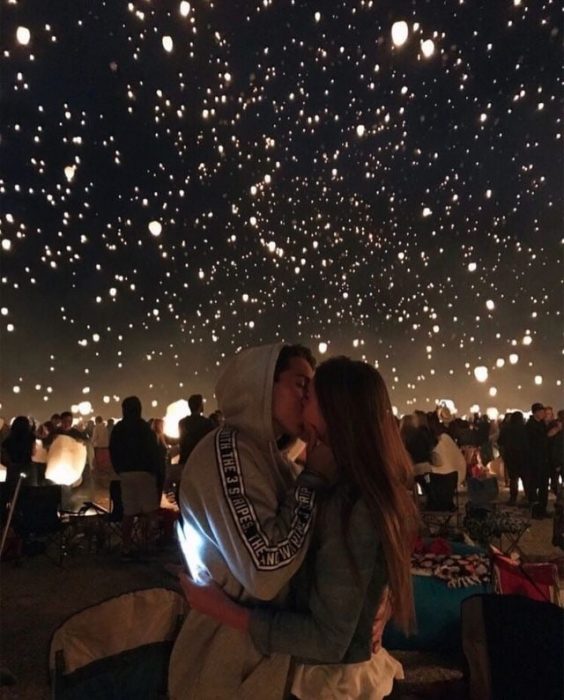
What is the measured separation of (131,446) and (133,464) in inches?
9.2

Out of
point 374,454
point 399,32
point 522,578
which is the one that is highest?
point 399,32

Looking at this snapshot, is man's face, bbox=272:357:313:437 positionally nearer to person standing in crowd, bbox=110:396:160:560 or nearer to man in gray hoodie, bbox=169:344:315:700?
man in gray hoodie, bbox=169:344:315:700

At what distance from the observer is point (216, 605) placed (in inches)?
64.5

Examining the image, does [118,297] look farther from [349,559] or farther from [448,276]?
[349,559]

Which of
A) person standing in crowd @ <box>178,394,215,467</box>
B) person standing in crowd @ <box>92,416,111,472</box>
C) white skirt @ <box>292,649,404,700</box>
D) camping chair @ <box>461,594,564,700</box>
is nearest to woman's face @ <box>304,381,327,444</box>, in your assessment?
white skirt @ <box>292,649,404,700</box>

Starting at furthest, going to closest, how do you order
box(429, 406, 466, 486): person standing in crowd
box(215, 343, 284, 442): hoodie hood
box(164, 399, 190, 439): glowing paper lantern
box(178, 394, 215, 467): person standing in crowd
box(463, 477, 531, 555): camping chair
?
1. box(164, 399, 190, 439): glowing paper lantern
2. box(429, 406, 466, 486): person standing in crowd
3. box(178, 394, 215, 467): person standing in crowd
4. box(463, 477, 531, 555): camping chair
5. box(215, 343, 284, 442): hoodie hood

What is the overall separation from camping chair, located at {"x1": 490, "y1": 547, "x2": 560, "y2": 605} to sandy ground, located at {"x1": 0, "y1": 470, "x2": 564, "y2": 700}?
4.14 ft

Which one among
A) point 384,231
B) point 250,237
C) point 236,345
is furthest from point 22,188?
point 384,231

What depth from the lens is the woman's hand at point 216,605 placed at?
1.62m

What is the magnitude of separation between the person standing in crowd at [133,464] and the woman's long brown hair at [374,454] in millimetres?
6483

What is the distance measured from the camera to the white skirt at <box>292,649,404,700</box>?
165 cm

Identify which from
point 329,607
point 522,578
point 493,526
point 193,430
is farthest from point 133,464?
point 329,607

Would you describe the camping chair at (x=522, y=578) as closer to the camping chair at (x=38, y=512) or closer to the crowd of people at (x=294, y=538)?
the crowd of people at (x=294, y=538)

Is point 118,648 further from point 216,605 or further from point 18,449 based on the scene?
point 18,449
